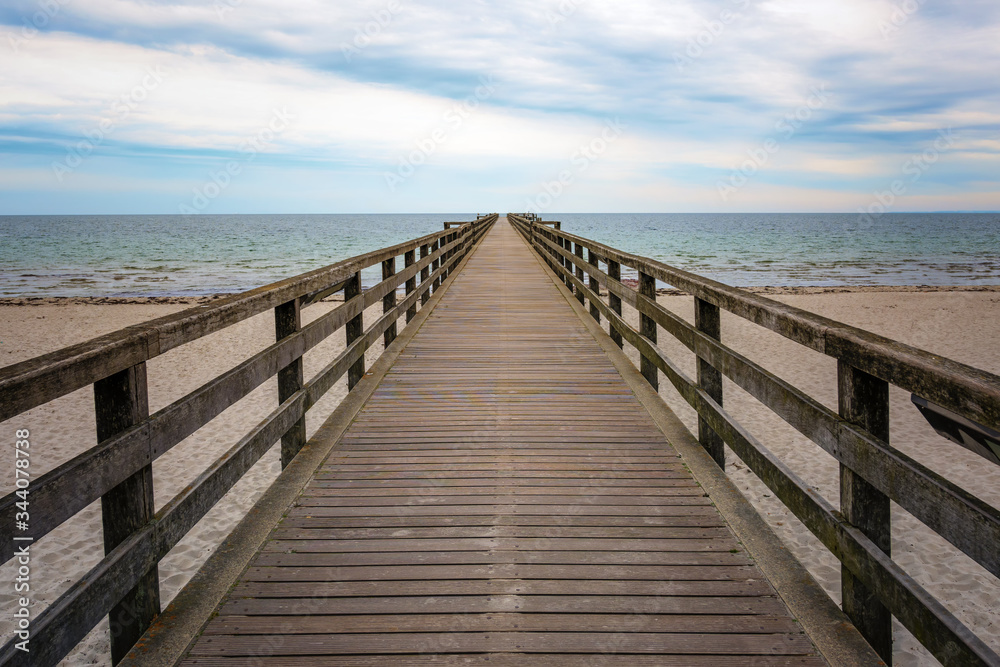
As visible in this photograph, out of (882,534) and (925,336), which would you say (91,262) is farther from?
(882,534)

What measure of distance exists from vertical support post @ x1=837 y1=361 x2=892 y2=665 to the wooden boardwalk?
0.72ft

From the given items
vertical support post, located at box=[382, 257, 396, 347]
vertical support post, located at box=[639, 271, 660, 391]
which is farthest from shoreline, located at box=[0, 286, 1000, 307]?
vertical support post, located at box=[639, 271, 660, 391]

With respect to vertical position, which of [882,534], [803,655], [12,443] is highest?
[882,534]

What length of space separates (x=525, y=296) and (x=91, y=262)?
4253cm

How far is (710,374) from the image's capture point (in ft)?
12.0

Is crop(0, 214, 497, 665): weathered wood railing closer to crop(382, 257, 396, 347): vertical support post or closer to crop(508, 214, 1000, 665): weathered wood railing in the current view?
crop(508, 214, 1000, 665): weathered wood railing

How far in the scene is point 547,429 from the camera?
4273 mm

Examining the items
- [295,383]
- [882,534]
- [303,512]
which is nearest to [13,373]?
[303,512]

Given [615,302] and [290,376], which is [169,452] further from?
[615,302]

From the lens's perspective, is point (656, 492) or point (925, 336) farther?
point (925, 336)

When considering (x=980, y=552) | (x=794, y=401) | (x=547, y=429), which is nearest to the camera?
(x=980, y=552)

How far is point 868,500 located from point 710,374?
1619 millimetres

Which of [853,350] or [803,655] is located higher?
[853,350]

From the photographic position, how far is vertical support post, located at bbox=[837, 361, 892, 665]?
201 cm
